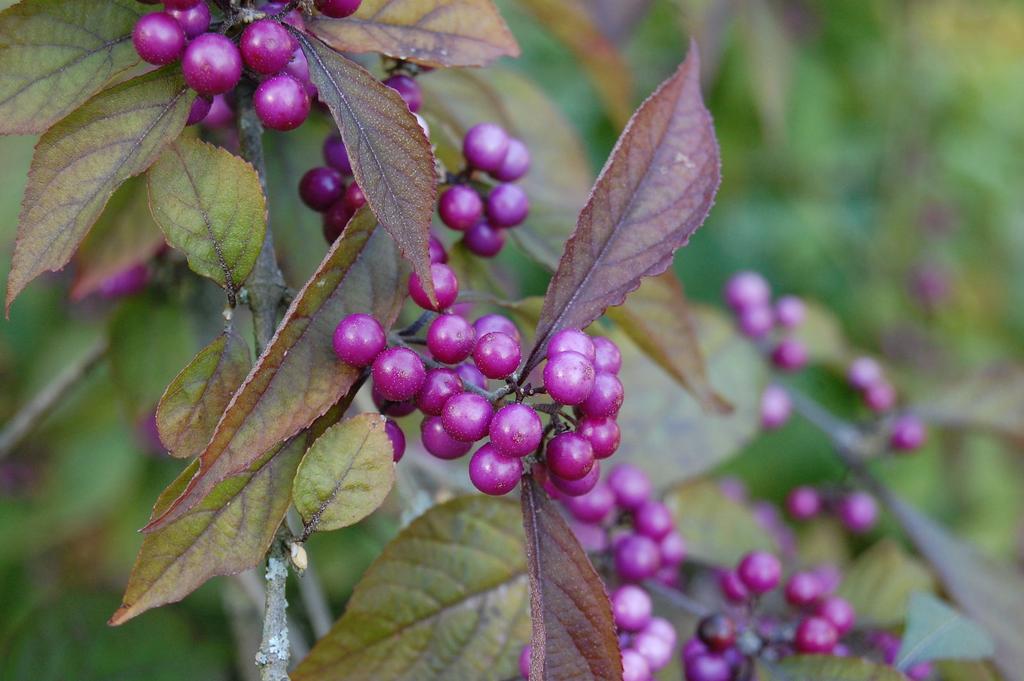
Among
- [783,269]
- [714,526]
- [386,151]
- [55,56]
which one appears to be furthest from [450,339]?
[783,269]

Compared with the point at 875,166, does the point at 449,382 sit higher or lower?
higher

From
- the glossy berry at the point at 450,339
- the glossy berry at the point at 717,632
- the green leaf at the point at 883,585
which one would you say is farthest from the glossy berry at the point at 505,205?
the green leaf at the point at 883,585

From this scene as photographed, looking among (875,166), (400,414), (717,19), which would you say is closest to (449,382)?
(400,414)

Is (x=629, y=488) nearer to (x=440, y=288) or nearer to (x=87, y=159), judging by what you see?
(x=440, y=288)

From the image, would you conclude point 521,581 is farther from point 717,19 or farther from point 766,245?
point 766,245

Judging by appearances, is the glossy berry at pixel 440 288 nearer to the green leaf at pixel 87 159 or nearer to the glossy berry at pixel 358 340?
the glossy berry at pixel 358 340

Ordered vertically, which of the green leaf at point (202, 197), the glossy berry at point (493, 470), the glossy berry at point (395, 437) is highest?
the green leaf at point (202, 197)
